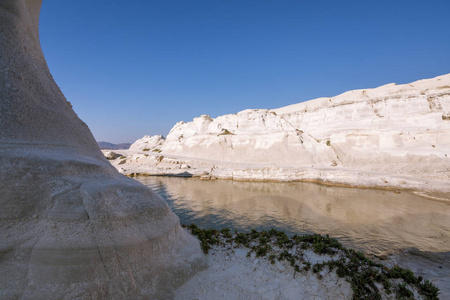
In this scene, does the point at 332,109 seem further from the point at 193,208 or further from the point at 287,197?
the point at 193,208

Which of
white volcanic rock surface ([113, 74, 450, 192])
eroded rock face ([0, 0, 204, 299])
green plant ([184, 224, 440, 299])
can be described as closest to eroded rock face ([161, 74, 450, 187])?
white volcanic rock surface ([113, 74, 450, 192])

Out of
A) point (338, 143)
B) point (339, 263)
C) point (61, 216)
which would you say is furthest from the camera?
point (338, 143)

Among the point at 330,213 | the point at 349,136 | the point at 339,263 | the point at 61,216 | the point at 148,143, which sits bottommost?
the point at 330,213

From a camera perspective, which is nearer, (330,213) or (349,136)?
(330,213)

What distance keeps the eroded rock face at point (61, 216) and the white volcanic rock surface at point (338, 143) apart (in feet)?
89.8

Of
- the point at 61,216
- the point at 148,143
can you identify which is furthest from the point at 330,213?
the point at 148,143

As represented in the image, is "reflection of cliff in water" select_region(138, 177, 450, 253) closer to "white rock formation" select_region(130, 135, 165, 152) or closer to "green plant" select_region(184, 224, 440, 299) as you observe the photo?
"green plant" select_region(184, 224, 440, 299)

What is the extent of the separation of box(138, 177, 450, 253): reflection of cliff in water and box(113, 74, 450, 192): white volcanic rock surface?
558 cm

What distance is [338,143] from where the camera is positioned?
37781mm

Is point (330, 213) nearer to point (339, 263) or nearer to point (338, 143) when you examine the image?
point (339, 263)

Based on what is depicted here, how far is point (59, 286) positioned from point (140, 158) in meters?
45.5

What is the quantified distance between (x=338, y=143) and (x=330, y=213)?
79.1ft

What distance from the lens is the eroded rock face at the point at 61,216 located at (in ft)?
16.0

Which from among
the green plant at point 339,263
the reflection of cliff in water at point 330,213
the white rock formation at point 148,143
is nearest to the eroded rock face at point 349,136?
the reflection of cliff in water at point 330,213
